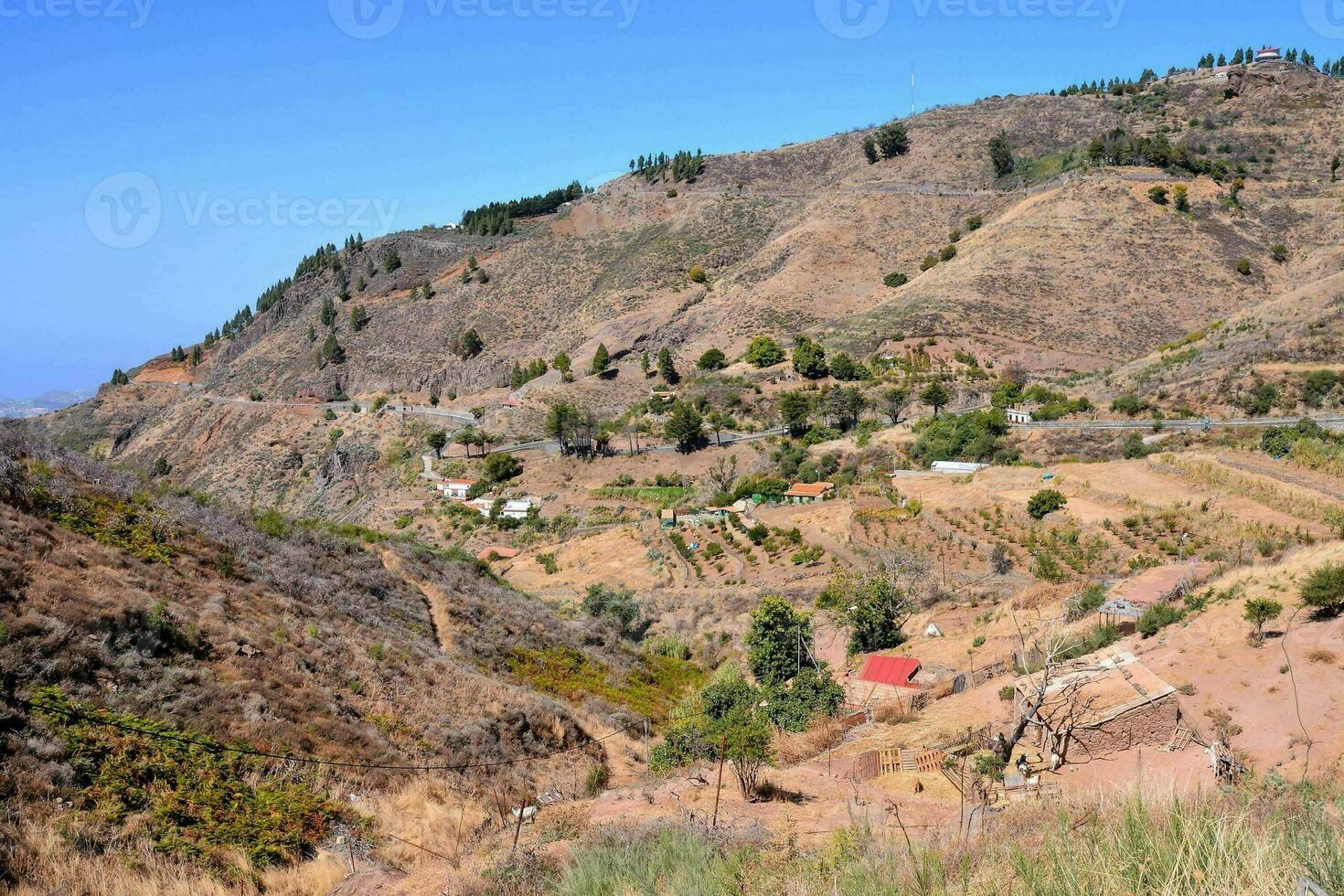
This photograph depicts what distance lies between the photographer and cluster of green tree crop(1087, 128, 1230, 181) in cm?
7375

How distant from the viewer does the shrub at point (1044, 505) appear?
27.6 m

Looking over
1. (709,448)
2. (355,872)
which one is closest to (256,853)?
(355,872)

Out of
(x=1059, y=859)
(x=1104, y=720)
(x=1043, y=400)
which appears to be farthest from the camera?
(x=1043, y=400)

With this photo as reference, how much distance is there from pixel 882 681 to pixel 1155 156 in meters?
73.6

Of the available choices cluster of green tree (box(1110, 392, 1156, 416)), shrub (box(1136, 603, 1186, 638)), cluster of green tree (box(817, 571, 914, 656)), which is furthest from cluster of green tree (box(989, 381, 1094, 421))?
shrub (box(1136, 603, 1186, 638))

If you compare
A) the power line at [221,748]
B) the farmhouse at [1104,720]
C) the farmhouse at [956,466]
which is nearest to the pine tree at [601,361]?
the farmhouse at [956,466]

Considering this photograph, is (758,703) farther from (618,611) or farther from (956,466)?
(956,466)

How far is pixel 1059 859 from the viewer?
15.0ft

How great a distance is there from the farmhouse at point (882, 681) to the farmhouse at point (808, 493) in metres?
20.2

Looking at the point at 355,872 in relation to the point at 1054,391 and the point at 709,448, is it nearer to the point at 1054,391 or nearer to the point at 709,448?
the point at 709,448

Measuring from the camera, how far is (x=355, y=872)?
25.3 feet

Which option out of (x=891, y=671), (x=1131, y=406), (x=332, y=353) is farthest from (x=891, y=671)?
(x=332, y=353)

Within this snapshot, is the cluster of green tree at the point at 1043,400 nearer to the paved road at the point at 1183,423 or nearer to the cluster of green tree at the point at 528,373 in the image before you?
the paved road at the point at 1183,423

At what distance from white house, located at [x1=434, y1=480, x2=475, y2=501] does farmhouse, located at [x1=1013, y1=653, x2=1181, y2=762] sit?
43809 millimetres
